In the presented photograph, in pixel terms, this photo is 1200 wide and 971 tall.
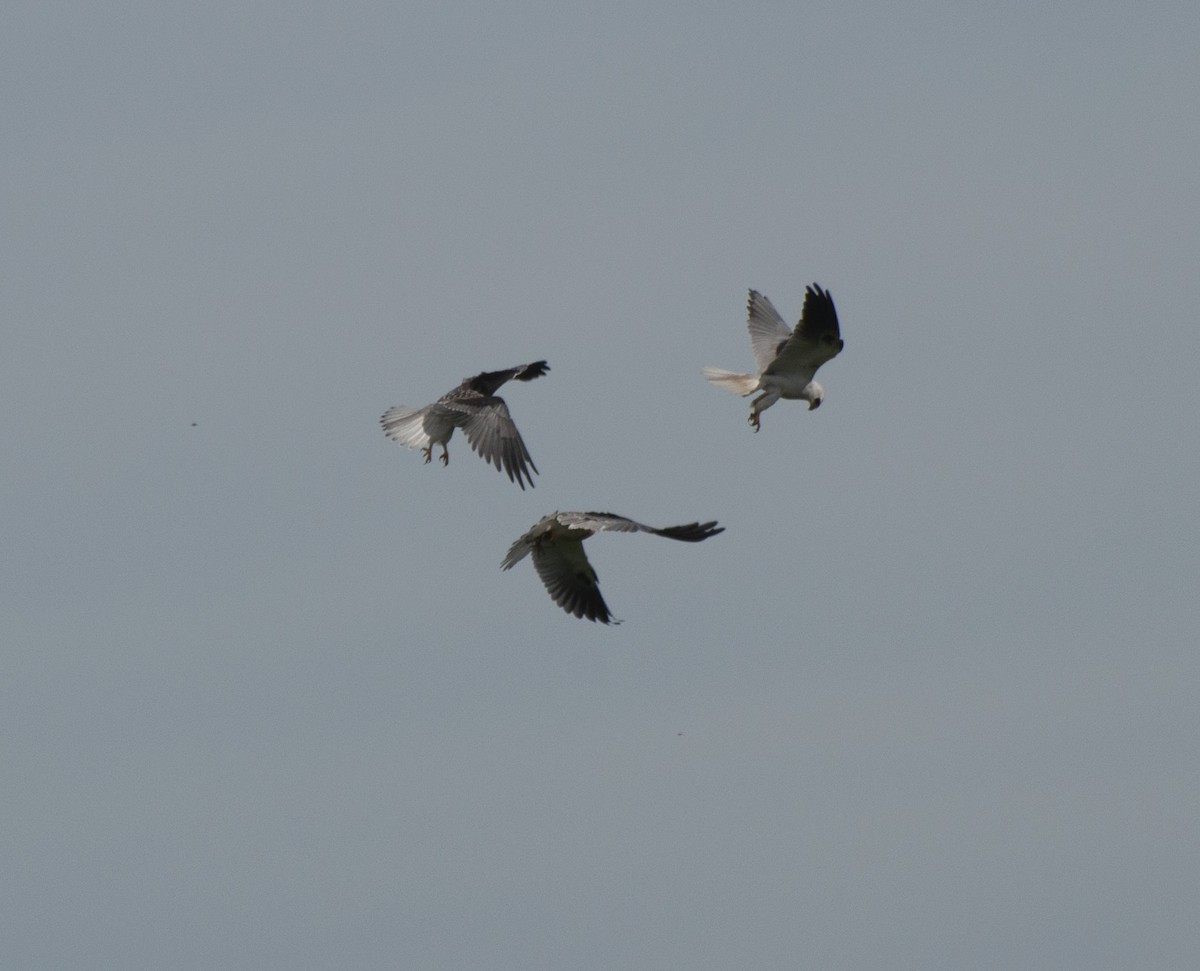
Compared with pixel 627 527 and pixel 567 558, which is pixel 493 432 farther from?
pixel 627 527

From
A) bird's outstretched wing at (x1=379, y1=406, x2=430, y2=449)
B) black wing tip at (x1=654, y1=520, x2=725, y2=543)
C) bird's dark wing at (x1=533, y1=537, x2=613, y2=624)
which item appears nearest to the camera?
black wing tip at (x1=654, y1=520, x2=725, y2=543)

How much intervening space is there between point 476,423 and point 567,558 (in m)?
2.25

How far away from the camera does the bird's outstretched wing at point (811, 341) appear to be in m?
25.3

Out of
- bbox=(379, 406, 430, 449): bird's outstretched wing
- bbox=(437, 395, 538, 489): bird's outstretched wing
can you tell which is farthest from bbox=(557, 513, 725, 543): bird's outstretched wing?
bbox=(379, 406, 430, 449): bird's outstretched wing

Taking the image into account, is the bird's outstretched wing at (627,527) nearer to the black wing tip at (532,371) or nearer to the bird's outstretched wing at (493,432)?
the bird's outstretched wing at (493,432)

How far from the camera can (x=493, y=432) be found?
25.1 metres

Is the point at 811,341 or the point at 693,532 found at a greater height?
the point at 811,341

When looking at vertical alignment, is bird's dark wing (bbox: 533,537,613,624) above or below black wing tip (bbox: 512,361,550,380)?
below

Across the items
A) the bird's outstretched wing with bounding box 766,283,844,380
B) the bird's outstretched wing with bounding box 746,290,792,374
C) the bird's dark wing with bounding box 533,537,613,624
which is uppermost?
the bird's outstretched wing with bounding box 746,290,792,374

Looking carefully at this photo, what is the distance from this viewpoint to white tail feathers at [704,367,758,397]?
27.5 metres

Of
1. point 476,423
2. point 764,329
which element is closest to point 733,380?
point 764,329

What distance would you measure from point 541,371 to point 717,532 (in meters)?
9.18

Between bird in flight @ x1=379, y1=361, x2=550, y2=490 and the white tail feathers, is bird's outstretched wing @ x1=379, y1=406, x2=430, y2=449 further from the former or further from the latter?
the white tail feathers

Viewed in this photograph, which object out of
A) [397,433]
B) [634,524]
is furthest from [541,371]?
[634,524]
